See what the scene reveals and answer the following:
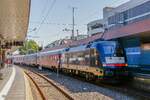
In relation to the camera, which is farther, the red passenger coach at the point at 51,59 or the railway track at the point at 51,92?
the red passenger coach at the point at 51,59

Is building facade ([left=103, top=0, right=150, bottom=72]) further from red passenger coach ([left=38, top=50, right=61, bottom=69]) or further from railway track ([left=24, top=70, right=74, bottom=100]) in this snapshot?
red passenger coach ([left=38, top=50, right=61, bottom=69])

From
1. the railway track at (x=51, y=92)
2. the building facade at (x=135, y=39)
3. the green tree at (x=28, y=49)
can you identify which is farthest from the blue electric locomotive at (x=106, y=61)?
the green tree at (x=28, y=49)

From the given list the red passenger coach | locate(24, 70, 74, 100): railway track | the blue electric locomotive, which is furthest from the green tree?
the blue electric locomotive

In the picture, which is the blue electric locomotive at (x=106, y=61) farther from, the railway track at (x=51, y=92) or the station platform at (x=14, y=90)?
the station platform at (x=14, y=90)

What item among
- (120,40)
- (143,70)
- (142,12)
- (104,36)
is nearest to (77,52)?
(104,36)

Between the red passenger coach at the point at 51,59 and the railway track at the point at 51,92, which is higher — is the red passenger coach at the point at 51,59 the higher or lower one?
the higher one

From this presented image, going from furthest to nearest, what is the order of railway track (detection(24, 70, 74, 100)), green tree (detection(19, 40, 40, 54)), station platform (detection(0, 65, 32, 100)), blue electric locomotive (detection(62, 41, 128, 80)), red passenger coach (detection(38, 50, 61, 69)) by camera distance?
1. green tree (detection(19, 40, 40, 54))
2. red passenger coach (detection(38, 50, 61, 69))
3. blue electric locomotive (detection(62, 41, 128, 80))
4. railway track (detection(24, 70, 74, 100))
5. station platform (detection(0, 65, 32, 100))

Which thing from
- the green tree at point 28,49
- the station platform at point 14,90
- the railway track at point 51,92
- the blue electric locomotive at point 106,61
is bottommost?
the railway track at point 51,92

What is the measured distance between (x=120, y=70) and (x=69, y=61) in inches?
431

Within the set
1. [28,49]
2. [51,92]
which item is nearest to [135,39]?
[51,92]

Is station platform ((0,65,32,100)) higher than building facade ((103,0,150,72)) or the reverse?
the reverse

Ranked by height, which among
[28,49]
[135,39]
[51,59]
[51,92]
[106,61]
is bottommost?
[51,92]

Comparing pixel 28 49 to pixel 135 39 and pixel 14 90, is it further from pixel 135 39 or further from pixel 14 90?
pixel 14 90

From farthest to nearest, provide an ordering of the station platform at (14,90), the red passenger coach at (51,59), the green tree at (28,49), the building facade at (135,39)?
the green tree at (28,49), the red passenger coach at (51,59), the building facade at (135,39), the station platform at (14,90)
